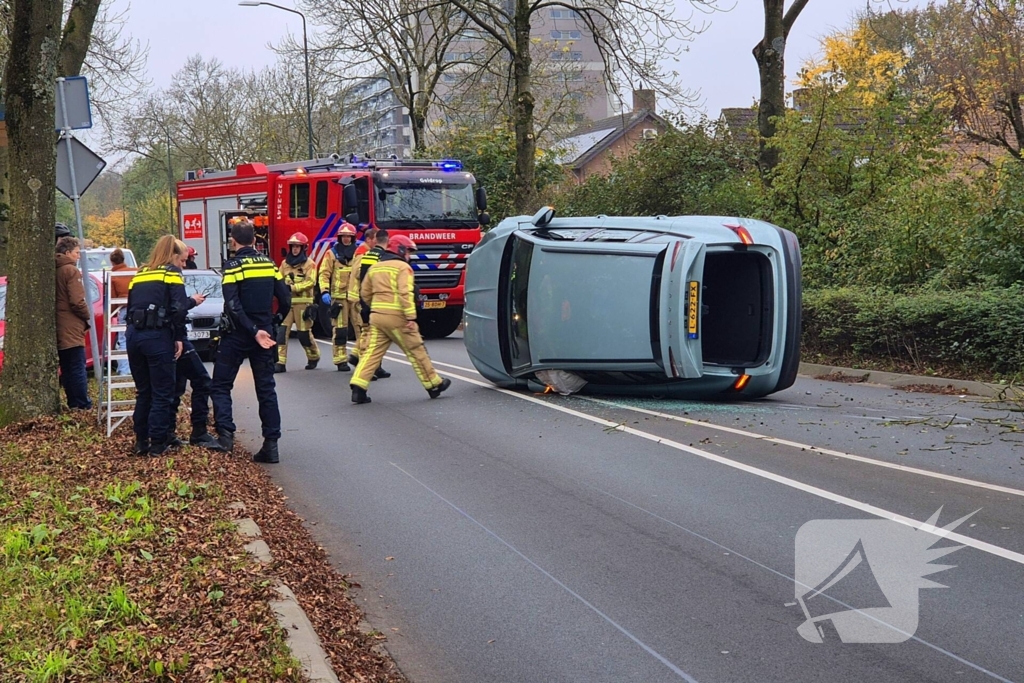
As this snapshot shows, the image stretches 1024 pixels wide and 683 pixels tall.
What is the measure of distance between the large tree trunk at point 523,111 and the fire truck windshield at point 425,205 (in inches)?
174

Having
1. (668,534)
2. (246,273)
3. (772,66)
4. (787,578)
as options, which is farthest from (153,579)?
(772,66)

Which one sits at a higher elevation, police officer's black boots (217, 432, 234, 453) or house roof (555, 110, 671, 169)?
house roof (555, 110, 671, 169)

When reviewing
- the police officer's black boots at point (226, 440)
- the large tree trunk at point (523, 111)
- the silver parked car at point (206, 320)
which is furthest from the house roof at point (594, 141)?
the police officer's black boots at point (226, 440)

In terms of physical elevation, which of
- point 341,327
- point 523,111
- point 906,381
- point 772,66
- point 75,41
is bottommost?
point 906,381

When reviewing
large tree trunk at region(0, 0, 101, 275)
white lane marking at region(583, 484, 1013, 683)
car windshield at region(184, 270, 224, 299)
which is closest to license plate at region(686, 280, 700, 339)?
white lane marking at region(583, 484, 1013, 683)

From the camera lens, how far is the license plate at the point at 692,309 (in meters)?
11.2

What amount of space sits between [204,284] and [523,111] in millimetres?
9131

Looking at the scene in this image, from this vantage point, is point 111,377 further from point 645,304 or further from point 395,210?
point 395,210

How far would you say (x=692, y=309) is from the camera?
1124 centimetres

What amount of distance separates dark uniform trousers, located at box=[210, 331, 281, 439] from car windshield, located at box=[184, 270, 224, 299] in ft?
31.7

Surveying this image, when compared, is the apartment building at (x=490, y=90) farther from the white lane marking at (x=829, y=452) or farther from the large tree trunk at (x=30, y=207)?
the large tree trunk at (x=30, y=207)

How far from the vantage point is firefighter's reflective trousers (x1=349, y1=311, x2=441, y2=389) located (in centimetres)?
1234
